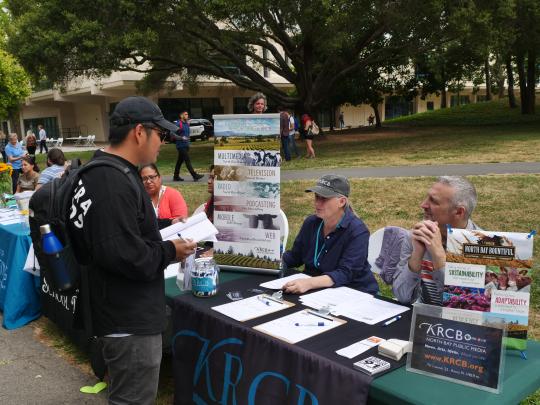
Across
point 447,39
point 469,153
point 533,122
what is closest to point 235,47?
point 447,39

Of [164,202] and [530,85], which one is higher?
[530,85]

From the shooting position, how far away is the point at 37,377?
368cm

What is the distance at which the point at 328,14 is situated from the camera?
14.4m

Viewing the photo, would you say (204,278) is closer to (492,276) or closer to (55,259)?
(55,259)

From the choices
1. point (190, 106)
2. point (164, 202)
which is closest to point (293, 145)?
point (164, 202)

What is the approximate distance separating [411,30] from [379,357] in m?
18.7

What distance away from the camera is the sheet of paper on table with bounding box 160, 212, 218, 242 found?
2.54 metres

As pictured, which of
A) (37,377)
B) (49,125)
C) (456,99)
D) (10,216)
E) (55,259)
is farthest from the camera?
(456,99)

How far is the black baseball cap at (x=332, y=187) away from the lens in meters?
3.04

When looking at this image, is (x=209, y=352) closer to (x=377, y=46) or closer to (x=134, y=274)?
(x=134, y=274)

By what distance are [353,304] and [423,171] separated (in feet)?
30.0

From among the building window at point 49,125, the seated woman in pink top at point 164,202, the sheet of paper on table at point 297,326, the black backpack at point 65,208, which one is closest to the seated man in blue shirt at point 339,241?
the sheet of paper on table at point 297,326

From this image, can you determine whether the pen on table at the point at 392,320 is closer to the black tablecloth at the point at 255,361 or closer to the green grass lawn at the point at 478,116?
the black tablecloth at the point at 255,361

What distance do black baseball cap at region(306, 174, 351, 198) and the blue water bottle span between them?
5.18 feet
